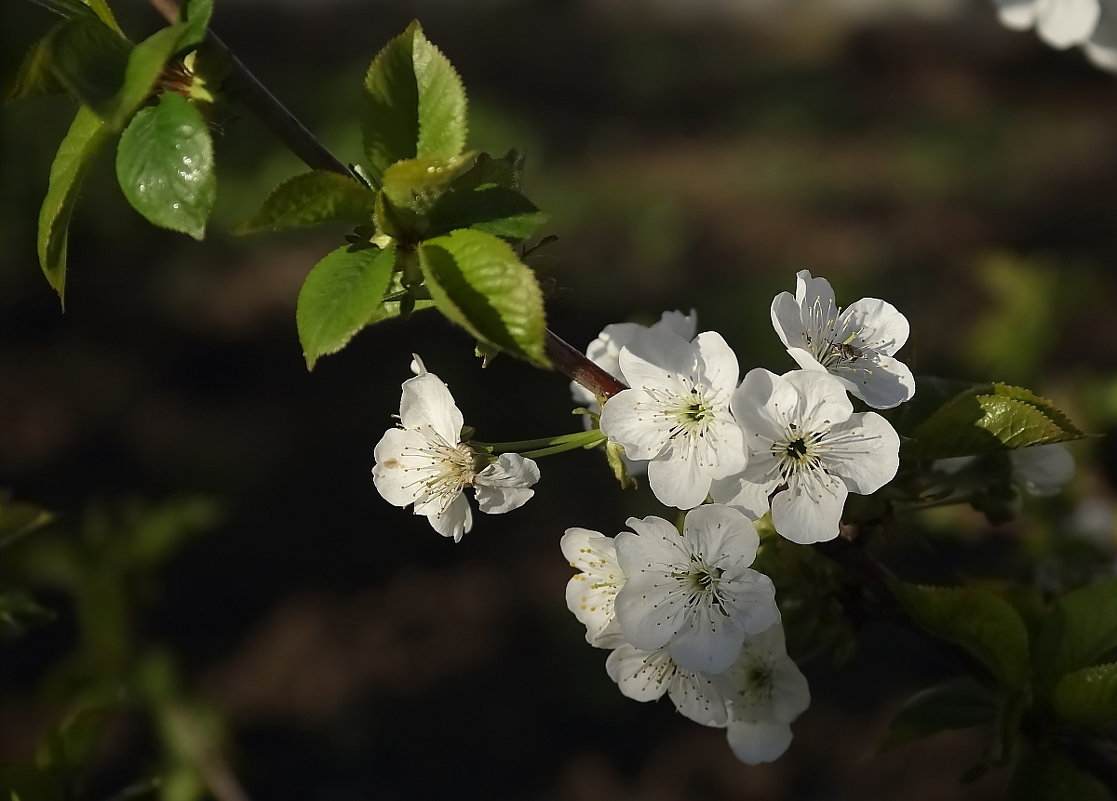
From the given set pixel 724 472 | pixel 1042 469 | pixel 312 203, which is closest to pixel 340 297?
pixel 312 203

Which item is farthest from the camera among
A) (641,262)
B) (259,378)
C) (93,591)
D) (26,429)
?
(641,262)

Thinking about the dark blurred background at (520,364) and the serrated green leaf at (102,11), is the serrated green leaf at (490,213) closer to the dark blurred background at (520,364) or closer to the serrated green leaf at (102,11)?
the dark blurred background at (520,364)

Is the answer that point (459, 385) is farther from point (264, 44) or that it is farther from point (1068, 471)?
point (264, 44)

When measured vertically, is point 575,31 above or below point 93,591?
below

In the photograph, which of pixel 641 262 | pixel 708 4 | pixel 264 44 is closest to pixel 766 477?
pixel 641 262

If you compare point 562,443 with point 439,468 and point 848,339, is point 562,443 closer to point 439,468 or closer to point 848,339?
point 439,468

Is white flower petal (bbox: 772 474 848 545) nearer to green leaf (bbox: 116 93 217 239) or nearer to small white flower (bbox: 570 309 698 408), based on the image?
small white flower (bbox: 570 309 698 408)
